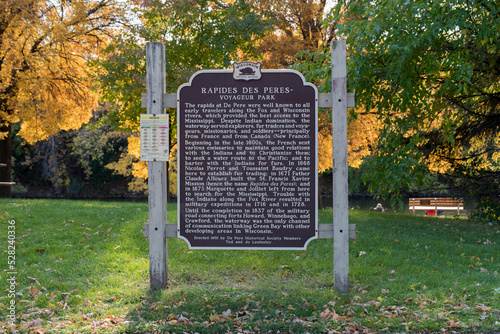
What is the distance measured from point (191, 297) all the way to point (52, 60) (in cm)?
1472

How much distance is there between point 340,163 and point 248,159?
130cm

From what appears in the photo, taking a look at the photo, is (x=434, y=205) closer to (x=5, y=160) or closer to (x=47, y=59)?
(x=47, y=59)

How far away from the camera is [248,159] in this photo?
5816 mm

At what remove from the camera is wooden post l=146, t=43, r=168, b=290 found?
5926 mm

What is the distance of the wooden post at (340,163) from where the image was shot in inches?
229

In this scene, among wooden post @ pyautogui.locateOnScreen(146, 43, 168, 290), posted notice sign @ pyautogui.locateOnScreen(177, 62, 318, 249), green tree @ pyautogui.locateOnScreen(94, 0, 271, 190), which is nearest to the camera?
posted notice sign @ pyautogui.locateOnScreen(177, 62, 318, 249)

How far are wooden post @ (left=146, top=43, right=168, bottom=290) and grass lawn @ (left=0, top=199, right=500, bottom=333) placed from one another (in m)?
0.34

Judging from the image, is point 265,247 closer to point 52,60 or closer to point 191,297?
point 191,297

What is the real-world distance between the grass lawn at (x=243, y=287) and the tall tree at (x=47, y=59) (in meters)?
8.33

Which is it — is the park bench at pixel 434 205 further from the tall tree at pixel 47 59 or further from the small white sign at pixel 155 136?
the small white sign at pixel 155 136

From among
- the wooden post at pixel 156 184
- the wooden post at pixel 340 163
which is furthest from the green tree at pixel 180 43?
the wooden post at pixel 340 163

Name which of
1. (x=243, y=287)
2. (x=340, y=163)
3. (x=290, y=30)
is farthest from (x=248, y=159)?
(x=290, y=30)

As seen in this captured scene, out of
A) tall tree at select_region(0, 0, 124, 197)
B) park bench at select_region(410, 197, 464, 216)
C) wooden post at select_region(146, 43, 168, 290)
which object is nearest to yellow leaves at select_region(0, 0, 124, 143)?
tall tree at select_region(0, 0, 124, 197)

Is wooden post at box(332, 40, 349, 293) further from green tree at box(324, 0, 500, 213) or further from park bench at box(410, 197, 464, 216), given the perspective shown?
park bench at box(410, 197, 464, 216)
